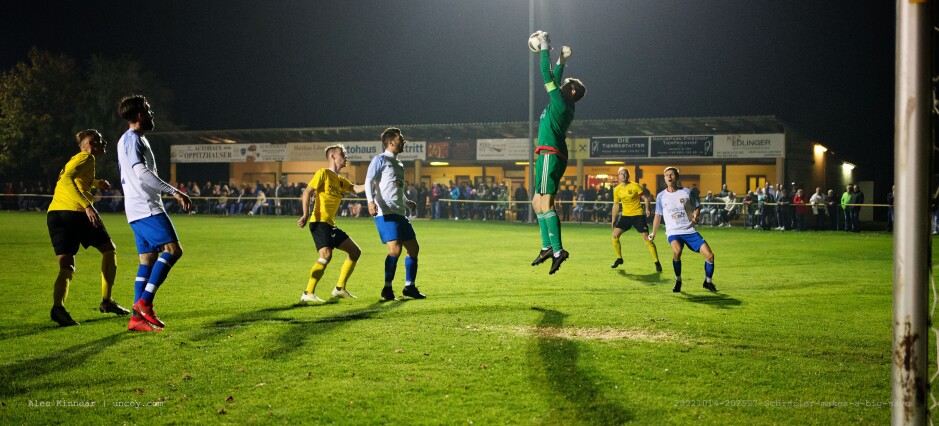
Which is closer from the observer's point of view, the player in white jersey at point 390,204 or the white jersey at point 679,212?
the player in white jersey at point 390,204

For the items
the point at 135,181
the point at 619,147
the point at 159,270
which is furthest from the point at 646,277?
the point at 619,147

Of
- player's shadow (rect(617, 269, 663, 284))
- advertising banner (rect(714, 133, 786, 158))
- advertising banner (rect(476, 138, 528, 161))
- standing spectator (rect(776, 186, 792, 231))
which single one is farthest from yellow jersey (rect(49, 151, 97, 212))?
advertising banner (rect(476, 138, 528, 161))

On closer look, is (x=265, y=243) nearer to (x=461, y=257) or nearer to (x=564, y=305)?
(x=461, y=257)

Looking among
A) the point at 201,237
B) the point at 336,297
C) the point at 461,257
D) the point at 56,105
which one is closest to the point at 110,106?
the point at 56,105

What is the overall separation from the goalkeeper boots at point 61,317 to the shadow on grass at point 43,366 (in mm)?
945

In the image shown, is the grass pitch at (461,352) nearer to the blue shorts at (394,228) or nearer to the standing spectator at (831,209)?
the blue shorts at (394,228)

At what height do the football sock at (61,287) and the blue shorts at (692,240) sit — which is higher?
the blue shorts at (692,240)

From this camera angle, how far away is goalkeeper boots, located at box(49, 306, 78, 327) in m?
7.06

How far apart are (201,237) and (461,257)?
9.10 metres

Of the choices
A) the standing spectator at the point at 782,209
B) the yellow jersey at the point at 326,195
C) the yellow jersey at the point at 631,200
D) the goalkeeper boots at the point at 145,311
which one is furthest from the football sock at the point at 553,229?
the standing spectator at the point at 782,209

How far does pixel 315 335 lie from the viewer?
665 centimetres

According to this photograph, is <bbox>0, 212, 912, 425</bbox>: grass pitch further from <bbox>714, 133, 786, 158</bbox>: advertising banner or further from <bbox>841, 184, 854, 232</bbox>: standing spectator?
<bbox>714, 133, 786, 158</bbox>: advertising banner

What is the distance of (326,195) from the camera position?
30.0ft

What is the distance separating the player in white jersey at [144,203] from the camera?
261 inches
